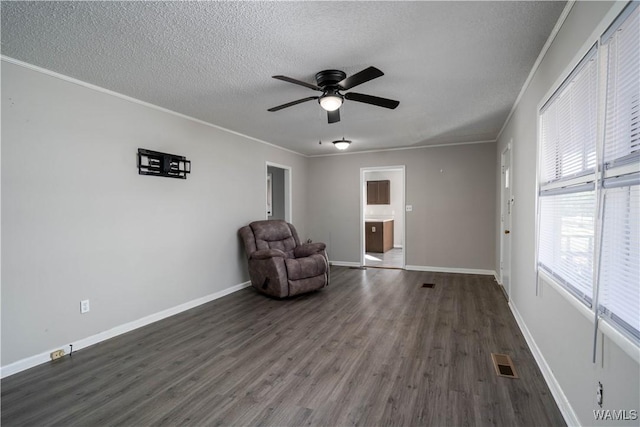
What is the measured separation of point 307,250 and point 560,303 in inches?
138

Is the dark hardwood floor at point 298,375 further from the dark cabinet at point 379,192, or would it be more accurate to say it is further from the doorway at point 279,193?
the dark cabinet at point 379,192

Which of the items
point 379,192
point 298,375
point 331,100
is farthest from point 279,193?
point 298,375

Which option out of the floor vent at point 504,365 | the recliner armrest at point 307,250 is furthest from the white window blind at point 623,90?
the recliner armrest at point 307,250

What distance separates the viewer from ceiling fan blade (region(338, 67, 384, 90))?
223cm

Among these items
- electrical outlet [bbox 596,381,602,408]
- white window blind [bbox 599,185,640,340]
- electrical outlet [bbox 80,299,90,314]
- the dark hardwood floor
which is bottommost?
the dark hardwood floor

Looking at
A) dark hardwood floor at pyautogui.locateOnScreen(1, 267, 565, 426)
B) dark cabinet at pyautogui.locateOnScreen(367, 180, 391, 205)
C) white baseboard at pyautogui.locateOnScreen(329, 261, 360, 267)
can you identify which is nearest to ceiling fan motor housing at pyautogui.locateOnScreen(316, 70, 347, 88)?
dark hardwood floor at pyautogui.locateOnScreen(1, 267, 565, 426)

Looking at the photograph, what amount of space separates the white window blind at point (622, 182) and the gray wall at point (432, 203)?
4633 mm

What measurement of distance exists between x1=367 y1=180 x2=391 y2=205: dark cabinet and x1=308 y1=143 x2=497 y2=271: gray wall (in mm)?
2616

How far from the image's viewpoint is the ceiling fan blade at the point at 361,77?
87.9 inches

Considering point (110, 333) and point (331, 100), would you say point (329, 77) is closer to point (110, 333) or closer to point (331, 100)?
point (331, 100)

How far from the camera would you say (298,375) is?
7.89 ft

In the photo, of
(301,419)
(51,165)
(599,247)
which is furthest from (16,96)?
(599,247)

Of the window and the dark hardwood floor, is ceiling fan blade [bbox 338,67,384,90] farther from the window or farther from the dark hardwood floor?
the dark hardwood floor

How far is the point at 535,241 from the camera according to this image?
2.62 metres
